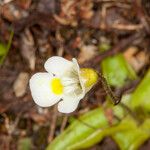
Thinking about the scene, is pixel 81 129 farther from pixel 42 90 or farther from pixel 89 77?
pixel 89 77

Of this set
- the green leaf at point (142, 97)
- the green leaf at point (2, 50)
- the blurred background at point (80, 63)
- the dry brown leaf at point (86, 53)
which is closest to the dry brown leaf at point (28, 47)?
the blurred background at point (80, 63)

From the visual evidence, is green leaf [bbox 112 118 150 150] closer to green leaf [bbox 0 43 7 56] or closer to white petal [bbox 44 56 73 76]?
white petal [bbox 44 56 73 76]

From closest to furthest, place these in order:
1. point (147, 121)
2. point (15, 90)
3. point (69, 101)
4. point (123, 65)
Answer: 1. point (69, 101)
2. point (147, 121)
3. point (123, 65)
4. point (15, 90)

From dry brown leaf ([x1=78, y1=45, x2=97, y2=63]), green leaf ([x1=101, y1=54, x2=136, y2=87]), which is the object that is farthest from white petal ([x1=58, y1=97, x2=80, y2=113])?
dry brown leaf ([x1=78, y1=45, x2=97, y2=63])

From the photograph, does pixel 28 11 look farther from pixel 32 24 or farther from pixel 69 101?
pixel 69 101

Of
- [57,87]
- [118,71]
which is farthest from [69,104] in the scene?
[118,71]

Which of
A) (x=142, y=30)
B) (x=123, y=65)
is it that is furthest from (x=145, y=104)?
(x=142, y=30)

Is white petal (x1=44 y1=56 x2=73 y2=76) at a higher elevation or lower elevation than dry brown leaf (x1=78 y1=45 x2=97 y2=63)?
higher
